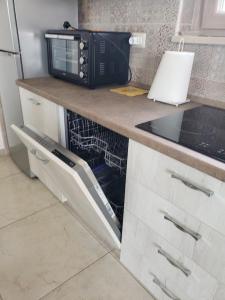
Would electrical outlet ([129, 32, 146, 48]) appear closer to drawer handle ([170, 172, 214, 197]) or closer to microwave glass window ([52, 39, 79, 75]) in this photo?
microwave glass window ([52, 39, 79, 75])

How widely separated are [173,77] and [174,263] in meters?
0.84

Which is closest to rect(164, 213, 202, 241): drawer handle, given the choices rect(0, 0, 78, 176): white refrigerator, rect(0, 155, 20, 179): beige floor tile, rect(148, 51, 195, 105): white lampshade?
rect(148, 51, 195, 105): white lampshade

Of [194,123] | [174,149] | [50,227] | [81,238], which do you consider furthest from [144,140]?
[50,227]

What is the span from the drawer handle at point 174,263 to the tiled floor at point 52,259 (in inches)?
13.9

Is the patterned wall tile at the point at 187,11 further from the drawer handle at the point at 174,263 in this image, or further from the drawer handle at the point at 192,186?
the drawer handle at the point at 174,263

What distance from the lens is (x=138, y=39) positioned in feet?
4.93

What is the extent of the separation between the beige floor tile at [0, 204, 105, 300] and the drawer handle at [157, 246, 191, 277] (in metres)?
0.52

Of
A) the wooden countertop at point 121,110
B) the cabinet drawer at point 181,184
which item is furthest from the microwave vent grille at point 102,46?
the cabinet drawer at point 181,184

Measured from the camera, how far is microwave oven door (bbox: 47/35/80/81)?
1.44 meters

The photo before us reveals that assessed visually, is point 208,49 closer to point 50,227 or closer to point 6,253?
point 50,227

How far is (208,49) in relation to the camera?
1211 mm

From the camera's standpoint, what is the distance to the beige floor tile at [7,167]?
2166mm

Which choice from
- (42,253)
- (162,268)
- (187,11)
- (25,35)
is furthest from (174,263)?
(25,35)

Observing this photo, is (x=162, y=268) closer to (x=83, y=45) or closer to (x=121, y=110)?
(x=121, y=110)
